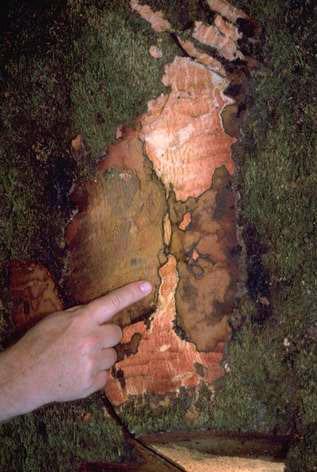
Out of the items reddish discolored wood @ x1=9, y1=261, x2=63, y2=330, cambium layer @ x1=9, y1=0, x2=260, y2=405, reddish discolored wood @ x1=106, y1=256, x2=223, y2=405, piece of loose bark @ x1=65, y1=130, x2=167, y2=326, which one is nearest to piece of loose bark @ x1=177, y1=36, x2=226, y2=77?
cambium layer @ x1=9, y1=0, x2=260, y2=405

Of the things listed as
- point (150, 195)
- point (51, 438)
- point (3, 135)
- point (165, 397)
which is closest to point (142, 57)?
point (150, 195)

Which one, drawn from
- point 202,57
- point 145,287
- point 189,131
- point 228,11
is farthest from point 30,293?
point 228,11

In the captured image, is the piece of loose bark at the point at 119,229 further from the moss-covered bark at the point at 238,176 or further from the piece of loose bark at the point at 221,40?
the piece of loose bark at the point at 221,40

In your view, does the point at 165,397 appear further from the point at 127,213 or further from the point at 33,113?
the point at 33,113

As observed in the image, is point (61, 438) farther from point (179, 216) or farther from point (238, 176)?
point (238, 176)

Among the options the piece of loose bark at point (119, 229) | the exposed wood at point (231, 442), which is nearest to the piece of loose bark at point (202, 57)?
the piece of loose bark at point (119, 229)

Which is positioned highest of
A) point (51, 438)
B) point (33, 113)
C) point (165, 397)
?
point (33, 113)
